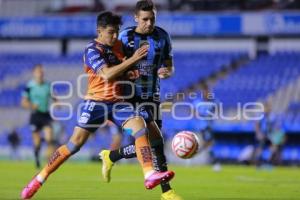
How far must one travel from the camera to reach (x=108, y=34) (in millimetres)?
8906

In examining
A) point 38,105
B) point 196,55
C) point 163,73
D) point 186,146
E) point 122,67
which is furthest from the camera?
point 196,55

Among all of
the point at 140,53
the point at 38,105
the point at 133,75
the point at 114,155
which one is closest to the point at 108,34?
the point at 140,53

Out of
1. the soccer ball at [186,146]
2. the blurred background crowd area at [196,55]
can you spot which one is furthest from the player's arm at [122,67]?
the blurred background crowd area at [196,55]

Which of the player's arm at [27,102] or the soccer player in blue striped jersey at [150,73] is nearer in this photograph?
the soccer player in blue striped jersey at [150,73]

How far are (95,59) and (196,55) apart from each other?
2143 centimetres

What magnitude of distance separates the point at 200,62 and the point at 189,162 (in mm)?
6463

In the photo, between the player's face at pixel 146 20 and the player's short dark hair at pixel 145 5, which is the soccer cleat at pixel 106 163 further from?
the player's short dark hair at pixel 145 5

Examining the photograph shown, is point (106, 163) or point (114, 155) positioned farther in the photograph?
point (106, 163)

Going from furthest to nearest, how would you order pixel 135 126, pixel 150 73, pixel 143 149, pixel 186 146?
1. pixel 186 146
2. pixel 150 73
3. pixel 135 126
4. pixel 143 149

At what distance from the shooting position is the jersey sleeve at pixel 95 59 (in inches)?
346

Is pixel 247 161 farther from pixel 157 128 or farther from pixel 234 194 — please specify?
pixel 157 128

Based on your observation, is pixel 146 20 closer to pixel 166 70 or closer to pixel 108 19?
pixel 108 19

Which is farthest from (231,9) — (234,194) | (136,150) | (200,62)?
(136,150)

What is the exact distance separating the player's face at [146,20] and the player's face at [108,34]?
1.10 ft
